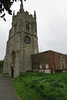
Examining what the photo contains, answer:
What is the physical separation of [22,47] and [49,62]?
9.71 m

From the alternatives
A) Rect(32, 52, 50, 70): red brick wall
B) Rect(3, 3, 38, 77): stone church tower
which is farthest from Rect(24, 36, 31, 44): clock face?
Rect(32, 52, 50, 70): red brick wall

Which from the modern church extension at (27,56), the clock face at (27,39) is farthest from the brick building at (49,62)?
the clock face at (27,39)

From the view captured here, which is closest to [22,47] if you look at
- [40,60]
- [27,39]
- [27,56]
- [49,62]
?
[27,56]

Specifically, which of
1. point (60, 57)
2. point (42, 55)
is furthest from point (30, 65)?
point (60, 57)

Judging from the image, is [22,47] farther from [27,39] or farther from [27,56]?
[27,39]

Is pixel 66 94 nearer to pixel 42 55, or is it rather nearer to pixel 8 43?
pixel 42 55

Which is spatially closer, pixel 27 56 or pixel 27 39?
pixel 27 56

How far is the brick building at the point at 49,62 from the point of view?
2308 centimetres

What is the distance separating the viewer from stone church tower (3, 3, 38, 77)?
85.0ft

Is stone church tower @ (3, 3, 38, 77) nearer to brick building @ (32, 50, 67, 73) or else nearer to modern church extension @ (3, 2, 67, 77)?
modern church extension @ (3, 2, 67, 77)

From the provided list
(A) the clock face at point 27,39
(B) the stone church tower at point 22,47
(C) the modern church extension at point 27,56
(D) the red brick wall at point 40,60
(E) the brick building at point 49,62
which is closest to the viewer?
(E) the brick building at point 49,62

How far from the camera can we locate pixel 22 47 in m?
27.4

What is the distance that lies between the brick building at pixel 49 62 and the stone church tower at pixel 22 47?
254cm

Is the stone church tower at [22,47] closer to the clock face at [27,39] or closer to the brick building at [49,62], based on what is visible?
the clock face at [27,39]
